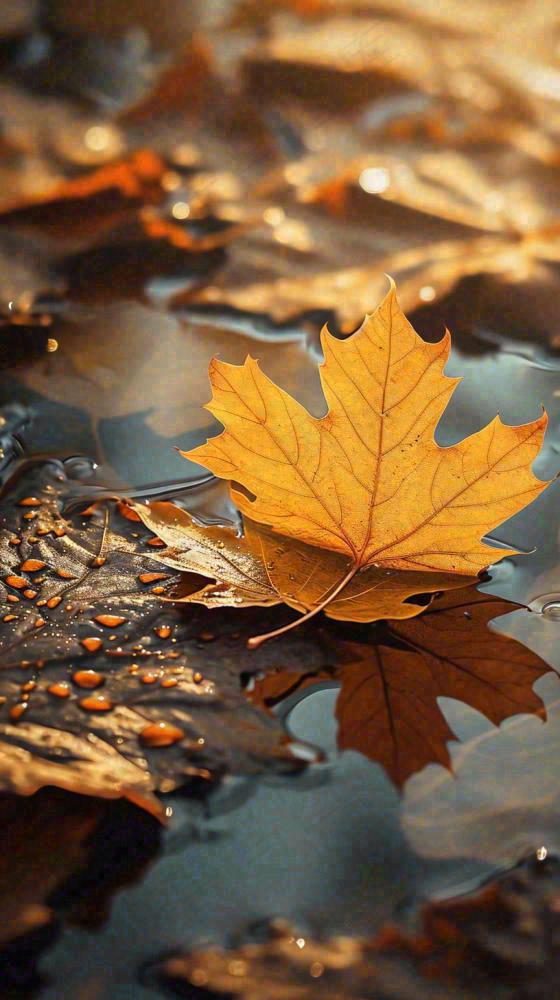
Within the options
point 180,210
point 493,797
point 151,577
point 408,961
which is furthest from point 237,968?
point 180,210

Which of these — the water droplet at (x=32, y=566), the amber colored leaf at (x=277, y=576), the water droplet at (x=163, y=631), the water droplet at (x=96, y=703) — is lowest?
the water droplet at (x=32, y=566)

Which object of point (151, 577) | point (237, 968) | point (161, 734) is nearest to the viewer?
point (237, 968)

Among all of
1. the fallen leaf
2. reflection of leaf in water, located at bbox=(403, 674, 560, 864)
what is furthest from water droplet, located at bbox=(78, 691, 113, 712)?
the fallen leaf

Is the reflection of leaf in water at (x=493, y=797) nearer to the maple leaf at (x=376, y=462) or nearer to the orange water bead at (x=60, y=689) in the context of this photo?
the maple leaf at (x=376, y=462)

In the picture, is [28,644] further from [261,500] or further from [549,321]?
[549,321]

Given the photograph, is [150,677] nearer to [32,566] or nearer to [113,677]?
[113,677]

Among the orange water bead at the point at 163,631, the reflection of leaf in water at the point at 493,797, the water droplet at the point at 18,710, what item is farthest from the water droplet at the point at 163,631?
the reflection of leaf in water at the point at 493,797

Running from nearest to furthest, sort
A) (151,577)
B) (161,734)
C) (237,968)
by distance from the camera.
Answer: (237,968)
(161,734)
(151,577)
